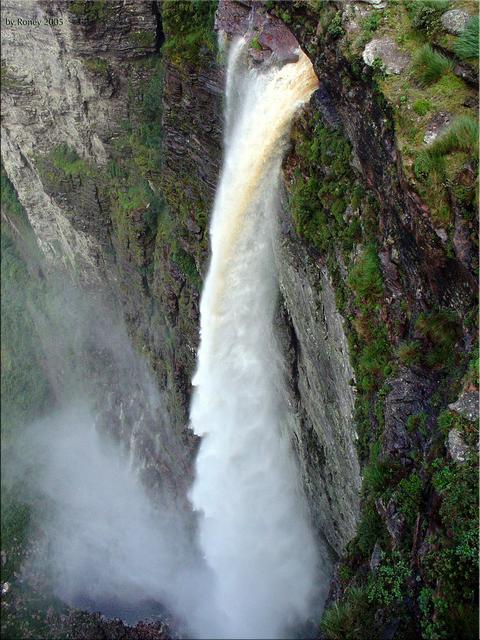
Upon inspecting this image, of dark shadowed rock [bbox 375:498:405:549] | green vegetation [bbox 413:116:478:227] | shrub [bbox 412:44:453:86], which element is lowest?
dark shadowed rock [bbox 375:498:405:549]

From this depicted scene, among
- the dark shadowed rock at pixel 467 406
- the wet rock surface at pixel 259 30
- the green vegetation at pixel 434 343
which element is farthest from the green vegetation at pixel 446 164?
the wet rock surface at pixel 259 30

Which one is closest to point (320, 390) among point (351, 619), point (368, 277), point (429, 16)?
point (368, 277)

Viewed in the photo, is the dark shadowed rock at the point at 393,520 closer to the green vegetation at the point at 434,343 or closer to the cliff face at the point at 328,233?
the cliff face at the point at 328,233

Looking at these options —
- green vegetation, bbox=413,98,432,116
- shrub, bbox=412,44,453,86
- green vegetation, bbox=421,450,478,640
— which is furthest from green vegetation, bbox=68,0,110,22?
green vegetation, bbox=421,450,478,640

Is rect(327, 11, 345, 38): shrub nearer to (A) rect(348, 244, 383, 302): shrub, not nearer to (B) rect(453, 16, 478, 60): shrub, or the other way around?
(B) rect(453, 16, 478, 60): shrub

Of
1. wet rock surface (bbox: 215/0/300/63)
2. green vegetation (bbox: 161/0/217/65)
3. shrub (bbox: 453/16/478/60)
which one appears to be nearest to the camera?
shrub (bbox: 453/16/478/60)

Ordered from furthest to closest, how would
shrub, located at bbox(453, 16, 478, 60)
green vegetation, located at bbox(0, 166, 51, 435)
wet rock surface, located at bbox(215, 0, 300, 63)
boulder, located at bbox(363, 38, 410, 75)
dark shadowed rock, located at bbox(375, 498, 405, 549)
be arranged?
green vegetation, located at bbox(0, 166, 51, 435), wet rock surface, located at bbox(215, 0, 300, 63), boulder, located at bbox(363, 38, 410, 75), shrub, located at bbox(453, 16, 478, 60), dark shadowed rock, located at bbox(375, 498, 405, 549)

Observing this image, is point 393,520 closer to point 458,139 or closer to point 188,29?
point 458,139
